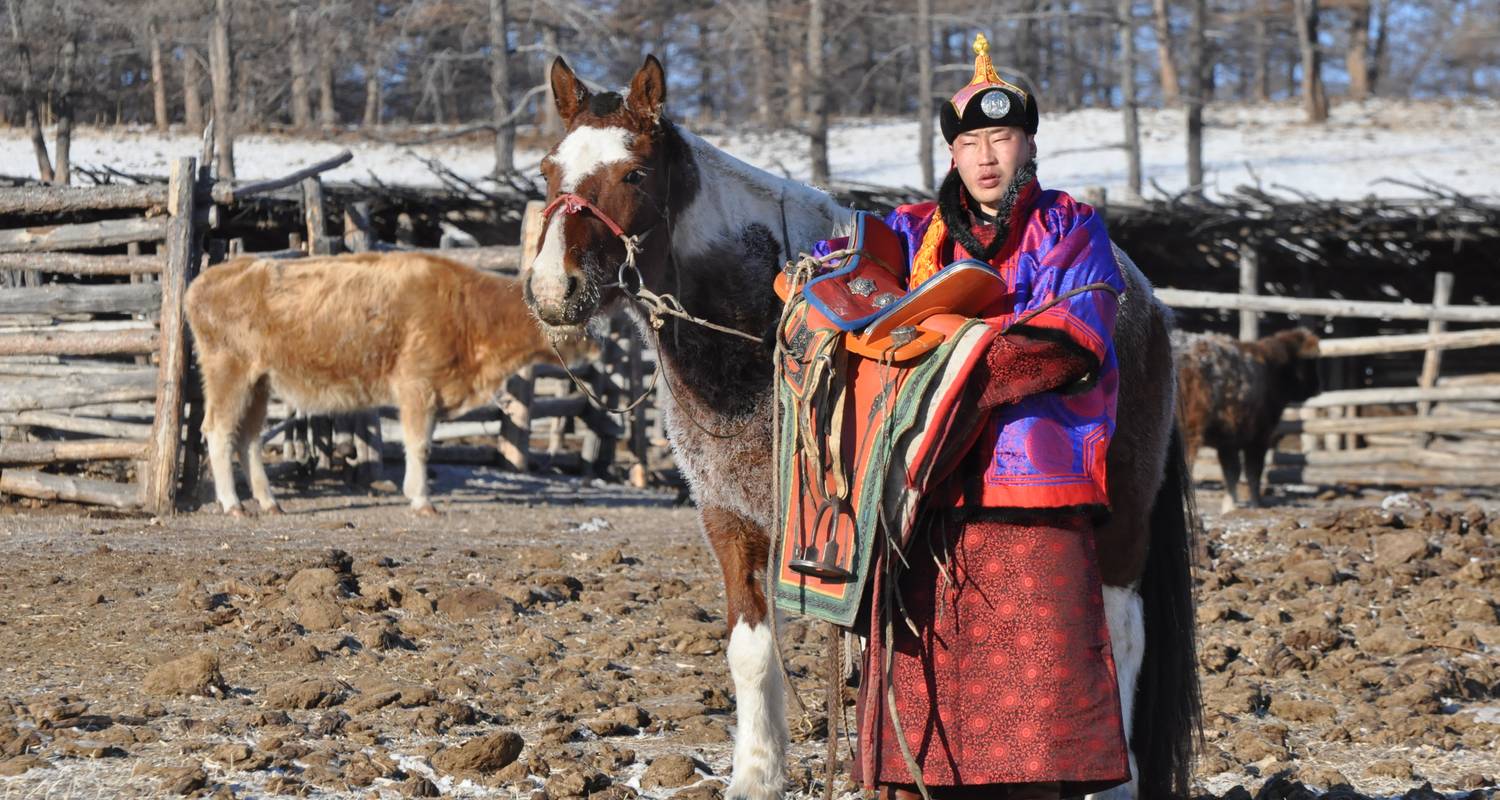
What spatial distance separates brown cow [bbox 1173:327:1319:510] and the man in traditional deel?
888 cm

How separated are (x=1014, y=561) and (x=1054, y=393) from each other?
0.35m

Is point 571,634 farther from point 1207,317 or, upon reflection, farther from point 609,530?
point 1207,317

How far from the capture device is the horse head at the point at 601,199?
344 cm

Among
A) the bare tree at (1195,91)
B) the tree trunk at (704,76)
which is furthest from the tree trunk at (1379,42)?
the tree trunk at (704,76)

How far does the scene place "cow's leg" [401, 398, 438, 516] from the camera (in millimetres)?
9781

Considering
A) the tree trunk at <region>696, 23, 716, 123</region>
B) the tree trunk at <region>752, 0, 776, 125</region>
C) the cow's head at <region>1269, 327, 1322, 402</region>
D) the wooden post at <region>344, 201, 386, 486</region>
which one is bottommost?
the wooden post at <region>344, 201, 386, 486</region>

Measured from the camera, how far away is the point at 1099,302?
288 centimetres

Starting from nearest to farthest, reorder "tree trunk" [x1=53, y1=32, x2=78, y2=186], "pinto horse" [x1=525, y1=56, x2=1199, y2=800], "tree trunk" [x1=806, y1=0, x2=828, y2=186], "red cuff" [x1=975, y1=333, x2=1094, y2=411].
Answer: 1. "red cuff" [x1=975, y1=333, x2=1094, y2=411]
2. "pinto horse" [x1=525, y1=56, x2=1199, y2=800]
3. "tree trunk" [x1=53, y1=32, x2=78, y2=186]
4. "tree trunk" [x1=806, y1=0, x2=828, y2=186]

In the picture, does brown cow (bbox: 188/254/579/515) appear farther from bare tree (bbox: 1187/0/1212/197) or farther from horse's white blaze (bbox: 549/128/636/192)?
bare tree (bbox: 1187/0/1212/197)

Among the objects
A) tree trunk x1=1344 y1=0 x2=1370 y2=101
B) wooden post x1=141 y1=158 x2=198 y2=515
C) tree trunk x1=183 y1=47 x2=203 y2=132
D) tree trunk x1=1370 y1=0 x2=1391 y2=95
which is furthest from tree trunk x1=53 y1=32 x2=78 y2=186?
tree trunk x1=1370 y1=0 x2=1391 y2=95

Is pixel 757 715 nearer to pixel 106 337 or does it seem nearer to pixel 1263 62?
pixel 106 337

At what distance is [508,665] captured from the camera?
5.43 m

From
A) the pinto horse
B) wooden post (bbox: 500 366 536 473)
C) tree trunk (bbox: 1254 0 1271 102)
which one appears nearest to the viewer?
the pinto horse

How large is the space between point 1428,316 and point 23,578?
1259 centimetres
